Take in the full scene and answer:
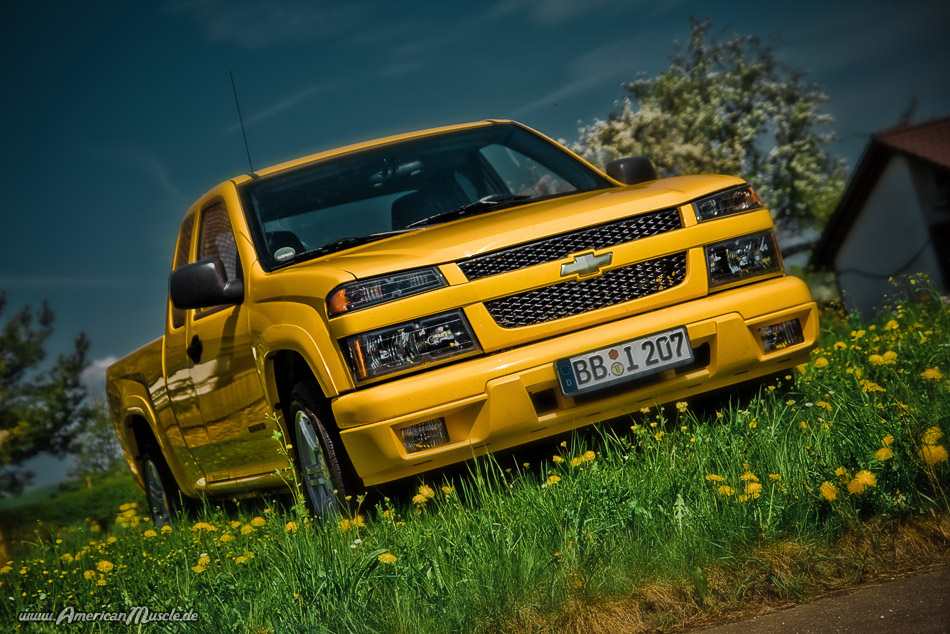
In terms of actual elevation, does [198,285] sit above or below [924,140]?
above

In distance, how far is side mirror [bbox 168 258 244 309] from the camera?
517 cm

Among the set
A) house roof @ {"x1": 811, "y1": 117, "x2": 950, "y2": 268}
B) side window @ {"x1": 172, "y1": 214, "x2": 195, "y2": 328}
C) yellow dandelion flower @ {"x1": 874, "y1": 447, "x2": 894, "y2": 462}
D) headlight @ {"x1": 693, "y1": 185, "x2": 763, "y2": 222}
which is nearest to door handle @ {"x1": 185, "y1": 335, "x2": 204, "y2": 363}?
side window @ {"x1": 172, "y1": 214, "x2": 195, "y2": 328}

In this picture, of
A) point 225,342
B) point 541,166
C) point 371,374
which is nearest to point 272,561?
point 371,374

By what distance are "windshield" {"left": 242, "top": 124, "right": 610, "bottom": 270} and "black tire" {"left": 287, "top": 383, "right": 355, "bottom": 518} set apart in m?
0.73

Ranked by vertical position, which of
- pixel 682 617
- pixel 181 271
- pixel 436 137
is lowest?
pixel 682 617

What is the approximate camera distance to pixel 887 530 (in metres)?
3.29

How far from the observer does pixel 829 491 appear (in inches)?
131

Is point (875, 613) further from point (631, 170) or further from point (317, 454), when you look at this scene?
point (631, 170)

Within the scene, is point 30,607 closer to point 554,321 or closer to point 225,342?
point 225,342

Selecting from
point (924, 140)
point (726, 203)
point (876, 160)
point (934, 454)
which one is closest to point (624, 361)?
point (726, 203)

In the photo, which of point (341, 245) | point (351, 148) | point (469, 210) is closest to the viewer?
point (341, 245)

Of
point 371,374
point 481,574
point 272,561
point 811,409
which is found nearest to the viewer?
point 481,574

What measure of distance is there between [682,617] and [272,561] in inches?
59.6

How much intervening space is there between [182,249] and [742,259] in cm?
351
